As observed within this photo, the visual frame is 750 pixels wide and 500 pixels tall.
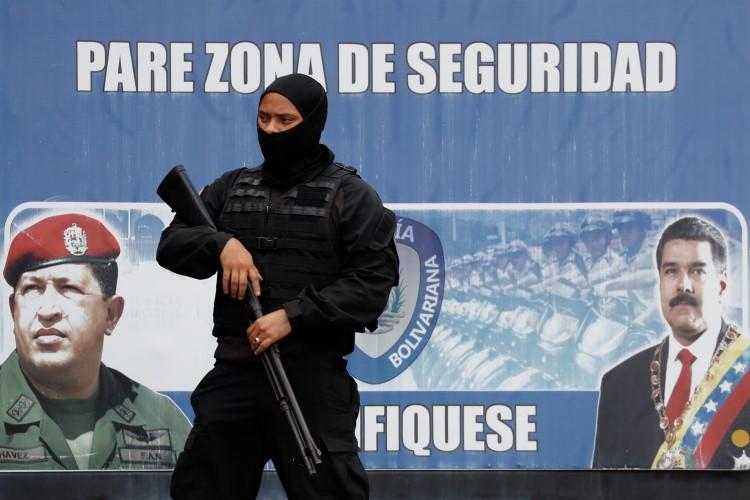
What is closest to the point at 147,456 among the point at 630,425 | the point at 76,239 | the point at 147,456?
the point at 147,456

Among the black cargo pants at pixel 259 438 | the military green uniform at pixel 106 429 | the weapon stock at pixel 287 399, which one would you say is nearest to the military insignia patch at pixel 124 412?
the military green uniform at pixel 106 429

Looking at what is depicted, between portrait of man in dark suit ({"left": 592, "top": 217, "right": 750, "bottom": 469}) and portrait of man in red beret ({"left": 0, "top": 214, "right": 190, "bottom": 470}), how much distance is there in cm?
160

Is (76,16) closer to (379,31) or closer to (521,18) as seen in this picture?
(379,31)

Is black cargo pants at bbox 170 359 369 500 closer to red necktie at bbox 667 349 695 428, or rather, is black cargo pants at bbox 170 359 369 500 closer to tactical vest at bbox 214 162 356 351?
tactical vest at bbox 214 162 356 351

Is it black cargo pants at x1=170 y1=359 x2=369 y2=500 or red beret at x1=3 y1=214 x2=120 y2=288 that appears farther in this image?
red beret at x1=3 y1=214 x2=120 y2=288

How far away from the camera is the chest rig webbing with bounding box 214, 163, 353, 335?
3289mm

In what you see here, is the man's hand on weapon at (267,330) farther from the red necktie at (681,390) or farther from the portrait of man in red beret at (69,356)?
the red necktie at (681,390)

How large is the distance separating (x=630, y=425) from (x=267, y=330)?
→ 1.98 metres

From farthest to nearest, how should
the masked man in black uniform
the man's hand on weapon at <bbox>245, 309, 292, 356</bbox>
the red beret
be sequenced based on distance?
the red beret → the masked man in black uniform → the man's hand on weapon at <bbox>245, 309, 292, 356</bbox>

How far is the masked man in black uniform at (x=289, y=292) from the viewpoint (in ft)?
10.7

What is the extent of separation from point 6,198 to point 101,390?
77 centimetres

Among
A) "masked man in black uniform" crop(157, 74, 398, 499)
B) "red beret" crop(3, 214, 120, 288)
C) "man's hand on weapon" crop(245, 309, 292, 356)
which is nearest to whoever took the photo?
"man's hand on weapon" crop(245, 309, 292, 356)

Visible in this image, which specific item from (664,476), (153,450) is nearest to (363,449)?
(153,450)

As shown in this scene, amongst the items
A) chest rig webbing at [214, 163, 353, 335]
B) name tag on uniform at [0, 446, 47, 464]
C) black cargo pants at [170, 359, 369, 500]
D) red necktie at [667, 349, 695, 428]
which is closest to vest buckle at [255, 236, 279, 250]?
chest rig webbing at [214, 163, 353, 335]
